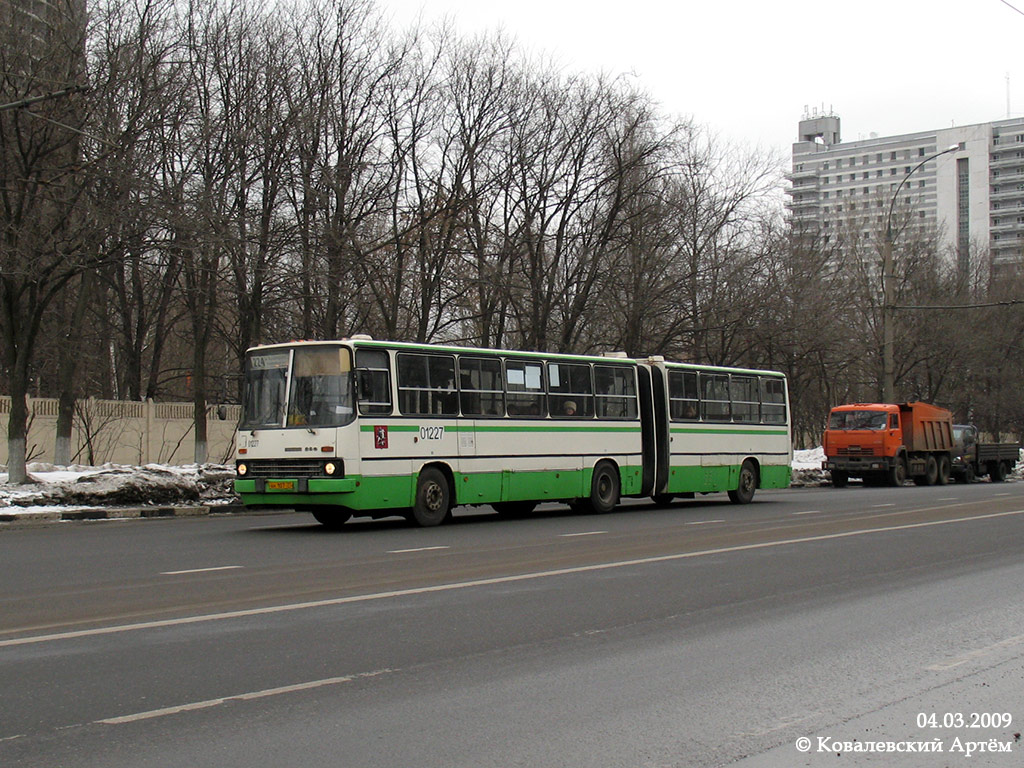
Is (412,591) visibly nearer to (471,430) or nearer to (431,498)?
(431,498)

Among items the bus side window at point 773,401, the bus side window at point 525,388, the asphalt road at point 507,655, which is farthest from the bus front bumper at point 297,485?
the bus side window at point 773,401

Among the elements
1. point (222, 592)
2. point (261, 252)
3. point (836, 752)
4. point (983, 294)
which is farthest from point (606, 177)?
point (983, 294)

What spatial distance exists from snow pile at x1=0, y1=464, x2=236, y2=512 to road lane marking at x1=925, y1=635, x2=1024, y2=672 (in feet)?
57.4

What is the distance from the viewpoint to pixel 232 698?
639cm

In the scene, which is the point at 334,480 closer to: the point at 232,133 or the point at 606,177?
the point at 232,133

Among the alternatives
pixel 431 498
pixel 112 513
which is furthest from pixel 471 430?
pixel 112 513

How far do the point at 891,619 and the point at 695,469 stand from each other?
633 inches

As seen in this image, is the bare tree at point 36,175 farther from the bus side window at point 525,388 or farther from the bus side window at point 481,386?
the bus side window at point 525,388

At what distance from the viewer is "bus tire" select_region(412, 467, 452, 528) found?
1908cm

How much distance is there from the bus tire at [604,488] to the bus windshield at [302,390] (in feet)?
21.2

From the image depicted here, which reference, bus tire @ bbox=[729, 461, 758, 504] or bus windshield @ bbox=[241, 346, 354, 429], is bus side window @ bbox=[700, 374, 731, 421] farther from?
bus windshield @ bbox=[241, 346, 354, 429]

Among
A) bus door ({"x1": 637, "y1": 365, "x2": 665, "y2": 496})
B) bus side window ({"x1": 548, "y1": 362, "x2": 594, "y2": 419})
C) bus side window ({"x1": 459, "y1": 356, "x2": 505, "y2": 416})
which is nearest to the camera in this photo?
bus side window ({"x1": 459, "y1": 356, "x2": 505, "y2": 416})

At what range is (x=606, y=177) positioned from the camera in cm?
3853

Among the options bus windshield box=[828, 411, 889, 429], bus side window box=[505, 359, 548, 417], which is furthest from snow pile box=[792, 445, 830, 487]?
bus side window box=[505, 359, 548, 417]
